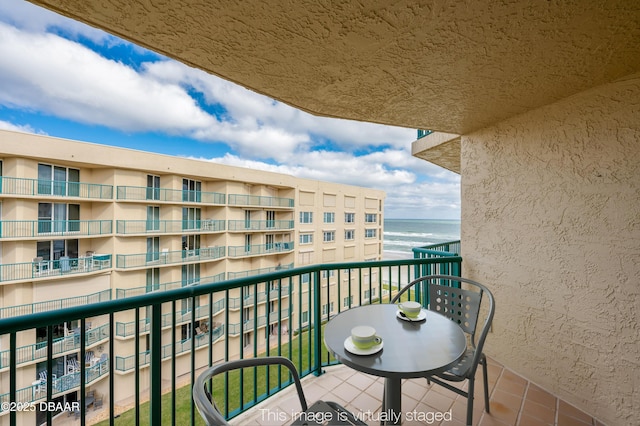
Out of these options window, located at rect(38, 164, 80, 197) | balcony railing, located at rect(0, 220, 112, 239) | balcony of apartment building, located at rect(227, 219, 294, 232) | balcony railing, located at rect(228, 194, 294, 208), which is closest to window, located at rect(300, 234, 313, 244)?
balcony of apartment building, located at rect(227, 219, 294, 232)

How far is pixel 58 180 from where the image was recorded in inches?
393

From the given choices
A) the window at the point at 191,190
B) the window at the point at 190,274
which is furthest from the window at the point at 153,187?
the window at the point at 190,274

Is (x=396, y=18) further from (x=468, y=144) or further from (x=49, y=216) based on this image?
(x=49, y=216)

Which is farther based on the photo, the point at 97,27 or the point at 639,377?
the point at 639,377

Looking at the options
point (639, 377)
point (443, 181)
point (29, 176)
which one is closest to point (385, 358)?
point (639, 377)

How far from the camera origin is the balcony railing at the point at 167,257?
36.7 feet

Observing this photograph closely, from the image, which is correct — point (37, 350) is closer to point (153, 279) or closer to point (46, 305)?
point (46, 305)

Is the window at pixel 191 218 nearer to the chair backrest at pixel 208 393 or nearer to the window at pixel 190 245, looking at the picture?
the window at pixel 190 245

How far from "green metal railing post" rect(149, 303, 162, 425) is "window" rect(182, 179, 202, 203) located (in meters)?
13.5

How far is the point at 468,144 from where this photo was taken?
282cm

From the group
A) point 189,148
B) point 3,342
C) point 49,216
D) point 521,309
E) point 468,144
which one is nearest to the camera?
point 521,309

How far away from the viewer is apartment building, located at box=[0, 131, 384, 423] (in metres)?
8.91

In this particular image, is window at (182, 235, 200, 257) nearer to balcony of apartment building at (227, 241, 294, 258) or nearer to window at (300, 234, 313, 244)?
balcony of apartment building at (227, 241, 294, 258)

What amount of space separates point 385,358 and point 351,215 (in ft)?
62.9
